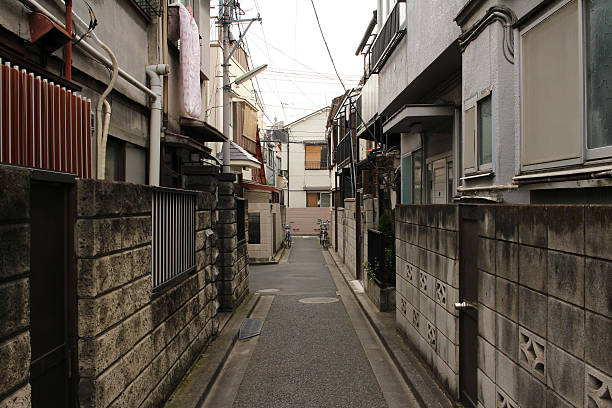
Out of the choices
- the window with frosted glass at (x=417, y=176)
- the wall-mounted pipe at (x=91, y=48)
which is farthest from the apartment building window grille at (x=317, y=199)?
the wall-mounted pipe at (x=91, y=48)

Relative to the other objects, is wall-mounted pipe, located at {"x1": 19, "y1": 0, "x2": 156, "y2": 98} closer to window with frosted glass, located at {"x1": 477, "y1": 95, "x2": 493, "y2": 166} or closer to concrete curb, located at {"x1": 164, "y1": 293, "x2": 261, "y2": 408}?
concrete curb, located at {"x1": 164, "y1": 293, "x2": 261, "y2": 408}

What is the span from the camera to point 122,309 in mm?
4023

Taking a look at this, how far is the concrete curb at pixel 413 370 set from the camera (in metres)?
5.31

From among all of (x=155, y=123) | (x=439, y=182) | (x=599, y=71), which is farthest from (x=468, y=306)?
(x=155, y=123)

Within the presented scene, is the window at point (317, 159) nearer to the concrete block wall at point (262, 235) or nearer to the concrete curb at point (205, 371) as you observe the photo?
the concrete block wall at point (262, 235)

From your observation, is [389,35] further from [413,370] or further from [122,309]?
[122,309]

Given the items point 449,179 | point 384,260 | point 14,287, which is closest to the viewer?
point 14,287

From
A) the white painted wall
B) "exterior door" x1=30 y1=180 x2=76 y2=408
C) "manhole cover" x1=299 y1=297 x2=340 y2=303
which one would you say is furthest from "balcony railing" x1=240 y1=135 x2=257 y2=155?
"exterior door" x1=30 y1=180 x2=76 y2=408

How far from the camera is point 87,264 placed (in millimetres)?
3465

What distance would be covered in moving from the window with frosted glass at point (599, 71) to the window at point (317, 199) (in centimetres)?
4308

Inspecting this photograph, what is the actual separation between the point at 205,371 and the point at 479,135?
4796mm

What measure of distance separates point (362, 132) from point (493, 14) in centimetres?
1080

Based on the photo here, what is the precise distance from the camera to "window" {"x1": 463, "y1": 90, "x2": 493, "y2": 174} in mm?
5594

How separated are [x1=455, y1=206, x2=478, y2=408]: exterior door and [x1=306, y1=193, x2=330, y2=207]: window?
41767 mm
